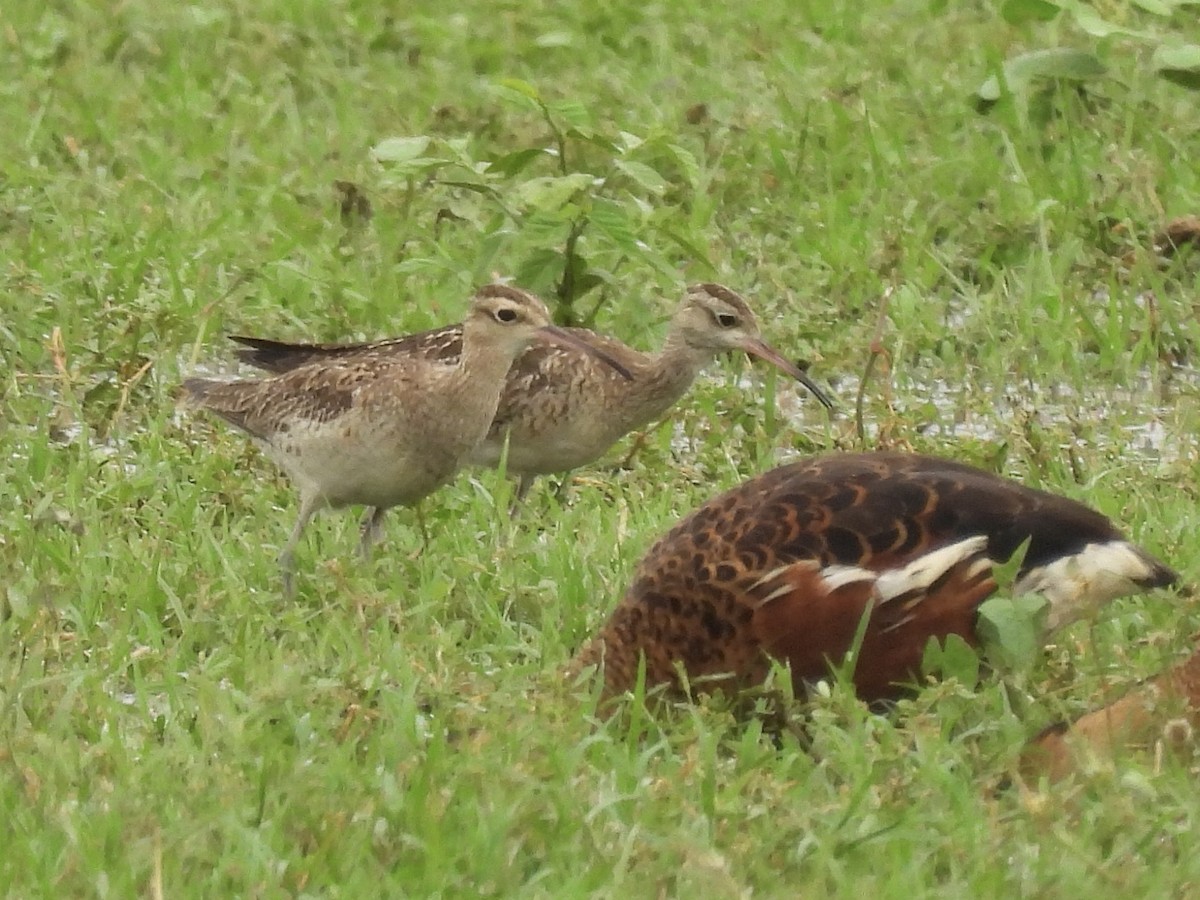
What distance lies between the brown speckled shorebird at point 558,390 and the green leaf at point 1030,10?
2944 mm

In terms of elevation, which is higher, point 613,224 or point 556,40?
point 613,224

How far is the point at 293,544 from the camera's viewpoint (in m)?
7.33

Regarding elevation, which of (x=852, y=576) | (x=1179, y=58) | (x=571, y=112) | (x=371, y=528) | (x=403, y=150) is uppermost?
(x=852, y=576)

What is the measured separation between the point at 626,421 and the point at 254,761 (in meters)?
3.08

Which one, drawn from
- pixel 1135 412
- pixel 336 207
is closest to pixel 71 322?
pixel 336 207

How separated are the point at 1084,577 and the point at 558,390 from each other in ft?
8.27

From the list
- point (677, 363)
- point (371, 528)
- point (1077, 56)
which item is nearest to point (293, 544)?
point (371, 528)

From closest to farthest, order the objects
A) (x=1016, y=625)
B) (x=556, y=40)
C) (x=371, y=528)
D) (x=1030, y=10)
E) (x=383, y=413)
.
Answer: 1. (x=1016, y=625)
2. (x=383, y=413)
3. (x=371, y=528)
4. (x=1030, y=10)
5. (x=556, y=40)

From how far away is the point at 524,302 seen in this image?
7.96 m

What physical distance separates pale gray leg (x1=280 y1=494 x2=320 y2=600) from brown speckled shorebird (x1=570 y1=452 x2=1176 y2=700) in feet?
3.64

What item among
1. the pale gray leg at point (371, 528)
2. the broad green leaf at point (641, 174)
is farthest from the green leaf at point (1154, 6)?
the pale gray leg at point (371, 528)

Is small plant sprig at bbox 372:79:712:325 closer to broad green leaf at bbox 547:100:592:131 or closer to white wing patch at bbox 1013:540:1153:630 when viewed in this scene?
broad green leaf at bbox 547:100:592:131

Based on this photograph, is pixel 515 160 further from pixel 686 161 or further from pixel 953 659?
pixel 953 659

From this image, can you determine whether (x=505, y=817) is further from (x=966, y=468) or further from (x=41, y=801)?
(x=966, y=468)
